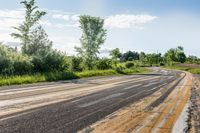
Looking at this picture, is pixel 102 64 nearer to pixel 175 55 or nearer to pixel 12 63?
pixel 12 63

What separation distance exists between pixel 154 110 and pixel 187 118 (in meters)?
Result: 1.43

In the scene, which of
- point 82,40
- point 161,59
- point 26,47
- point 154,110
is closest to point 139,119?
point 154,110

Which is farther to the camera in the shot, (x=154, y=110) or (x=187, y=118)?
(x=154, y=110)

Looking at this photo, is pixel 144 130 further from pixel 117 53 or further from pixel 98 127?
pixel 117 53

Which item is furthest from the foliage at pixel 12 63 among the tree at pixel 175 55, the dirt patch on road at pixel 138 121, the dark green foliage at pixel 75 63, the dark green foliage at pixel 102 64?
the tree at pixel 175 55

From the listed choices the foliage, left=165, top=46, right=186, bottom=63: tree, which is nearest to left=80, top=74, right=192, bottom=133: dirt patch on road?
the foliage

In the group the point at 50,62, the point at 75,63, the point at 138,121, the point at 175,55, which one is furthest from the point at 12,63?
the point at 175,55

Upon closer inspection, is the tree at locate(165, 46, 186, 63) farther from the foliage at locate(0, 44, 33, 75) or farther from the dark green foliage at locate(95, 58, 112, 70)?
the foliage at locate(0, 44, 33, 75)

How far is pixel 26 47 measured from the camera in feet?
125

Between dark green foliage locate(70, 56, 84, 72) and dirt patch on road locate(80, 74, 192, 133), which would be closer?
dirt patch on road locate(80, 74, 192, 133)

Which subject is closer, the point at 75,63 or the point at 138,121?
the point at 138,121

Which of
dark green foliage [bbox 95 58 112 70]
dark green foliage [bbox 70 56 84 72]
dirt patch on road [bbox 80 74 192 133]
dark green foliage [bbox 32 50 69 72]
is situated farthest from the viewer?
dark green foliage [bbox 95 58 112 70]

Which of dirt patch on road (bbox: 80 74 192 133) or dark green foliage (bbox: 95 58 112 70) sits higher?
dark green foliage (bbox: 95 58 112 70)

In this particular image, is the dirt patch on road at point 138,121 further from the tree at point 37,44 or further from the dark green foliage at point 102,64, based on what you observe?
the dark green foliage at point 102,64
